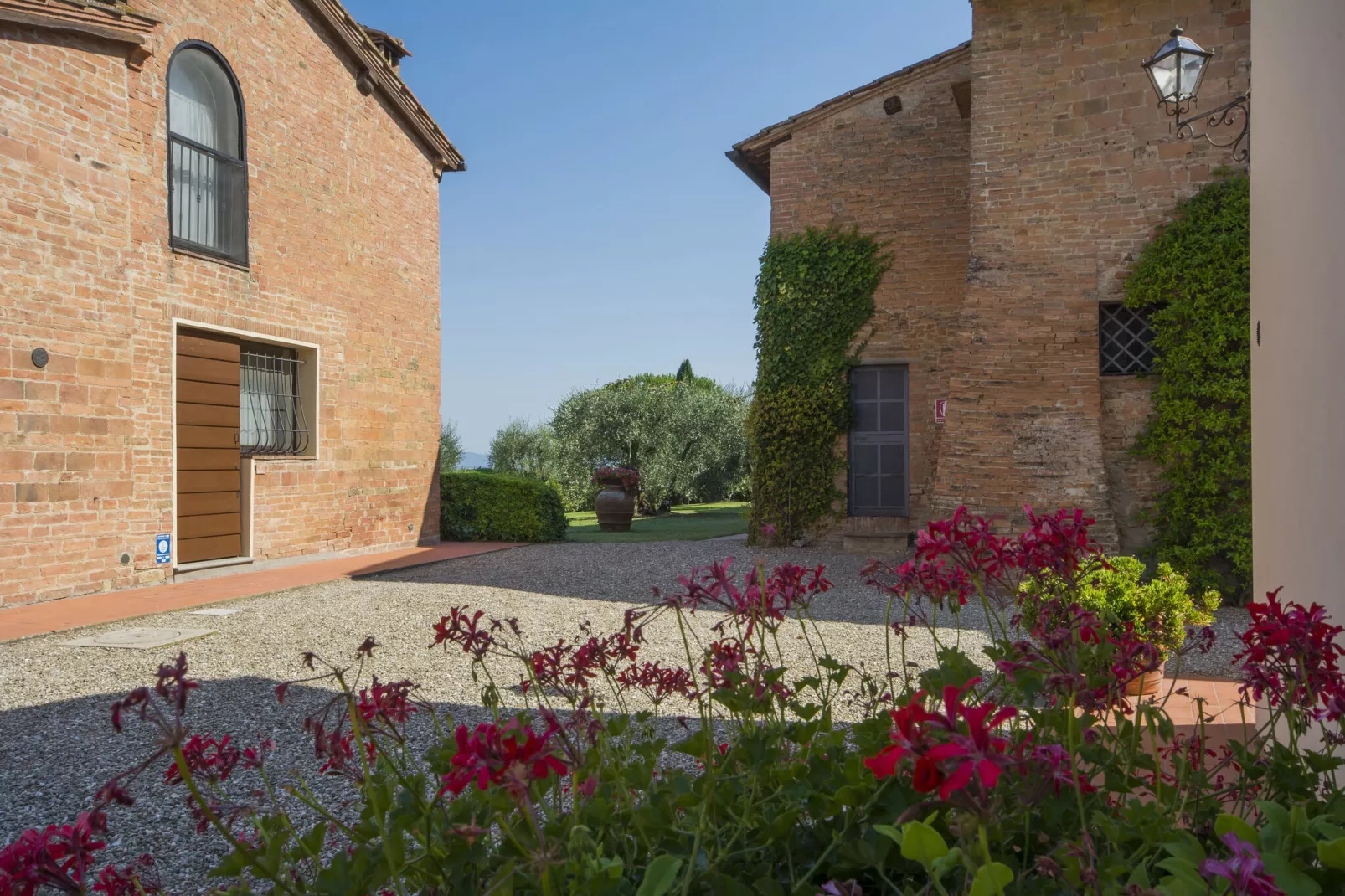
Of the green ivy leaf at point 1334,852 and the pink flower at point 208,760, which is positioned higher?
the green ivy leaf at point 1334,852

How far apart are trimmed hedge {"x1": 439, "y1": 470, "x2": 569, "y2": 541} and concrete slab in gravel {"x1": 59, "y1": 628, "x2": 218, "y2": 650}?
22.9ft

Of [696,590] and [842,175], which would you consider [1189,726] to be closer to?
[696,590]

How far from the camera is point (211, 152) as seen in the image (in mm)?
9633

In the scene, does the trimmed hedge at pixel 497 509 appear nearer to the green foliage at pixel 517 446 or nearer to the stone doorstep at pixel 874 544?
the stone doorstep at pixel 874 544

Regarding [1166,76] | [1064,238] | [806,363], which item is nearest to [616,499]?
[806,363]

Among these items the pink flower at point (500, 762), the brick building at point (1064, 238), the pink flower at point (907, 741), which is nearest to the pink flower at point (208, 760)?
the pink flower at point (500, 762)

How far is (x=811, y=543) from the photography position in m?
12.0

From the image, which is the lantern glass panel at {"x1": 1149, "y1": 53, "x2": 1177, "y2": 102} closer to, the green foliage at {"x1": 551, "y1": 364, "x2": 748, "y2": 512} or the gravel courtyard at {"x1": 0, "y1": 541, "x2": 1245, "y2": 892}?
the gravel courtyard at {"x1": 0, "y1": 541, "x2": 1245, "y2": 892}

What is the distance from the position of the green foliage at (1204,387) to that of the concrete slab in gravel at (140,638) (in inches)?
322

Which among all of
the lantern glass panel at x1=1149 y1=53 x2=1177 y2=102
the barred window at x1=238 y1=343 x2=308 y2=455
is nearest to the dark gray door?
the lantern glass panel at x1=1149 y1=53 x2=1177 y2=102

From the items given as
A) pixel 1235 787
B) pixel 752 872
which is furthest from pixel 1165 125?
pixel 752 872

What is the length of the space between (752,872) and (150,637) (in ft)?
21.3

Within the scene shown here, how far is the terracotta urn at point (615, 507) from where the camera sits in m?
16.7

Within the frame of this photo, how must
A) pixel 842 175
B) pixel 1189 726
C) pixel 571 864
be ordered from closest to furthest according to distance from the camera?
pixel 571 864, pixel 1189 726, pixel 842 175
